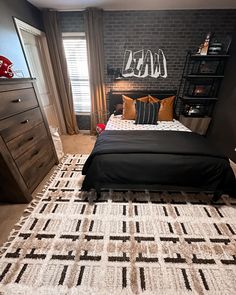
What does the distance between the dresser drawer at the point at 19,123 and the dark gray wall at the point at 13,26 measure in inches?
35.7

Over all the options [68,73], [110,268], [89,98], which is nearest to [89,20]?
[68,73]

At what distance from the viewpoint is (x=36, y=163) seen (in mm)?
2000

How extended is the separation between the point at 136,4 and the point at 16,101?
2.53 m

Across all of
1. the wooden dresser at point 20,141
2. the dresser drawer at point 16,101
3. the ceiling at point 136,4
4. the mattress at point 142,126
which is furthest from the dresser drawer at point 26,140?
the ceiling at point 136,4

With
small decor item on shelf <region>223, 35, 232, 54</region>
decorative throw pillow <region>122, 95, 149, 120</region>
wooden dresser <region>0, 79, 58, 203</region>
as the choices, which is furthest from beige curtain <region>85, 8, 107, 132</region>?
small decor item on shelf <region>223, 35, 232, 54</region>

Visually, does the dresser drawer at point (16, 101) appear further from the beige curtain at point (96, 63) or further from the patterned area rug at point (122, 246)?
the beige curtain at point (96, 63)

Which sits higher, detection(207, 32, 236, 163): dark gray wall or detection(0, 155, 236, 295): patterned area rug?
detection(207, 32, 236, 163): dark gray wall

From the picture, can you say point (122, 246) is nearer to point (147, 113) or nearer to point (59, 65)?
point (147, 113)

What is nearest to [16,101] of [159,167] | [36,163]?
[36,163]

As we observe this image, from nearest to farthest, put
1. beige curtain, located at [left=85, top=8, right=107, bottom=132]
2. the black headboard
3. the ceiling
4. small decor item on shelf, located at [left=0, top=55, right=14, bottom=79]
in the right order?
small decor item on shelf, located at [left=0, top=55, right=14, bottom=79], the ceiling, beige curtain, located at [left=85, top=8, right=107, bottom=132], the black headboard

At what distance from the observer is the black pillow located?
262cm

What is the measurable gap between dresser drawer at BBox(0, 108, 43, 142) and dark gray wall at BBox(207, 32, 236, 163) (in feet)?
10.5

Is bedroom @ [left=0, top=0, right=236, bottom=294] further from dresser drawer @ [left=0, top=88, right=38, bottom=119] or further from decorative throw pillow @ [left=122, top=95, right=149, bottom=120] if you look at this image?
decorative throw pillow @ [left=122, top=95, right=149, bottom=120]

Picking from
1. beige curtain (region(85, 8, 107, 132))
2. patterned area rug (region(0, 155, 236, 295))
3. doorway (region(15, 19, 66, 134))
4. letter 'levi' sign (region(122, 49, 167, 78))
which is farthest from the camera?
letter 'levi' sign (region(122, 49, 167, 78))
